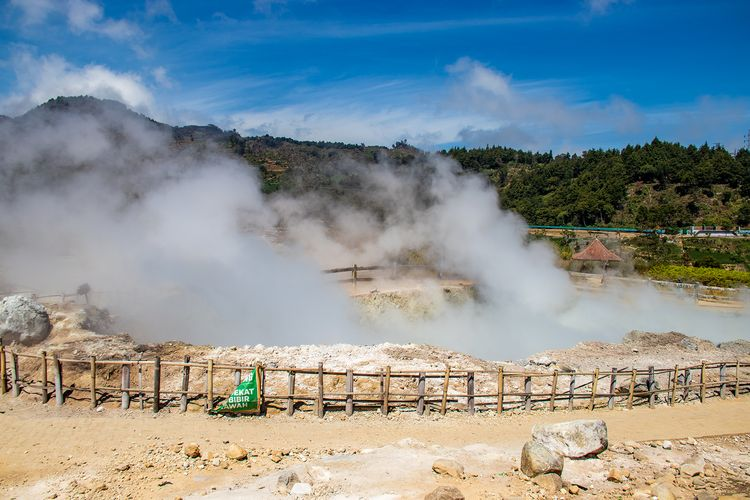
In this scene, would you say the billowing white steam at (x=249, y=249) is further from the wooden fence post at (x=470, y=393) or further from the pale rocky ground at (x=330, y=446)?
the wooden fence post at (x=470, y=393)

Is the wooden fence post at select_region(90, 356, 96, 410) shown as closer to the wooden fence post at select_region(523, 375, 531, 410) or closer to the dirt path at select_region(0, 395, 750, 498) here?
the dirt path at select_region(0, 395, 750, 498)

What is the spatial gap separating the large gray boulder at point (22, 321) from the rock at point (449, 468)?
9.60 m

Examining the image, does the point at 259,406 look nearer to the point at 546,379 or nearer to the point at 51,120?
the point at 546,379

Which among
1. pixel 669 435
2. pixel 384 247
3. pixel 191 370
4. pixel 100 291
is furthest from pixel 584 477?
pixel 384 247

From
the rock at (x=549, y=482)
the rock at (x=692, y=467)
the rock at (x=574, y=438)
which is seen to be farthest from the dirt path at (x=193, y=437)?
the rock at (x=692, y=467)

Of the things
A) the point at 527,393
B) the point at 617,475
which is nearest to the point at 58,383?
the point at 527,393

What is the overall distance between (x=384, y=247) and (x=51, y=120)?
42.2ft

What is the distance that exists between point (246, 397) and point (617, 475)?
218 inches

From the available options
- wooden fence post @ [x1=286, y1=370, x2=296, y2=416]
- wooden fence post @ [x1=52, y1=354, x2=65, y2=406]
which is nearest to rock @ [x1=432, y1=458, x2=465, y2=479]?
wooden fence post @ [x1=286, y1=370, x2=296, y2=416]

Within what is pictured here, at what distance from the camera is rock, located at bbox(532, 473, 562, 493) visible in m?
6.47

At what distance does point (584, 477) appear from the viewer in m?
6.98

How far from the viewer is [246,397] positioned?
9.07m

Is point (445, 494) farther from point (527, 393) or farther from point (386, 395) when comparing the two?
point (527, 393)

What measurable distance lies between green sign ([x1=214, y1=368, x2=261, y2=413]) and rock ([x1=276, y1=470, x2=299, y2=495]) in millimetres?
2700
